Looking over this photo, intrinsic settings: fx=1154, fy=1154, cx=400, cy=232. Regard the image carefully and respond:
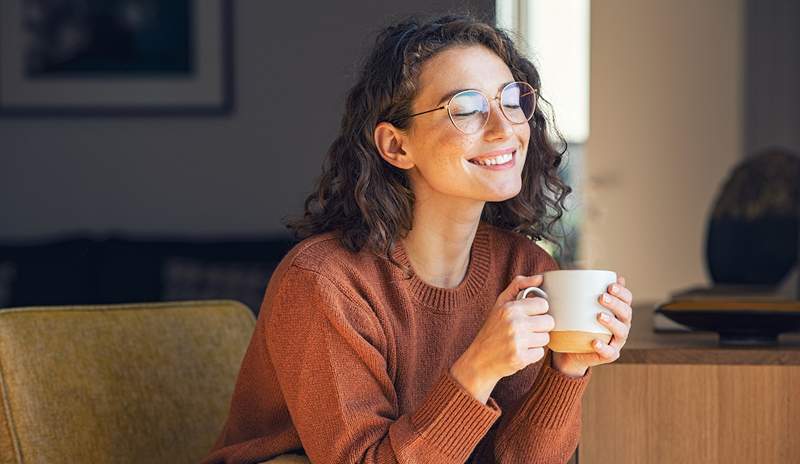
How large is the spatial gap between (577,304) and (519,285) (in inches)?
3.0

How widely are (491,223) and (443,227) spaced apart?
17cm

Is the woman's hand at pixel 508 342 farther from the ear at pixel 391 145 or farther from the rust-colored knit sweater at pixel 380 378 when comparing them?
the ear at pixel 391 145

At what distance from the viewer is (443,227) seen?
155cm

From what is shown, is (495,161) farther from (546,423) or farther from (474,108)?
(546,423)

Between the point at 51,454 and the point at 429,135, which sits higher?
the point at 429,135

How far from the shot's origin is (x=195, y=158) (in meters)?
4.03

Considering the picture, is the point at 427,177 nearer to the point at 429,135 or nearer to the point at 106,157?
the point at 429,135

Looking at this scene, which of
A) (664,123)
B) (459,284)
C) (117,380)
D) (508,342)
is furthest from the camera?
(664,123)

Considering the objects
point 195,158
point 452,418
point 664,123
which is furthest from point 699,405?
point 664,123

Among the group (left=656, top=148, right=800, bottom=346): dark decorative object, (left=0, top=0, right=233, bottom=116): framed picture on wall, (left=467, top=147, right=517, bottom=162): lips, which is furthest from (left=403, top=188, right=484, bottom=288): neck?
(left=0, top=0, right=233, bottom=116): framed picture on wall

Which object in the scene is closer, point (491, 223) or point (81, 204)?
point (491, 223)

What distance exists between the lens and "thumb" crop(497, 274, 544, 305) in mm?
1305

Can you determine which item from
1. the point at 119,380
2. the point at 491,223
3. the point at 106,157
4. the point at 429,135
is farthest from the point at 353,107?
the point at 106,157

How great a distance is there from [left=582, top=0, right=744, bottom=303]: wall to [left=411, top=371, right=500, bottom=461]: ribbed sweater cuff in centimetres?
366
